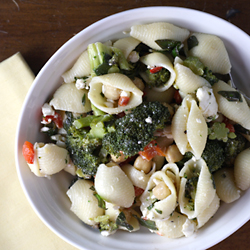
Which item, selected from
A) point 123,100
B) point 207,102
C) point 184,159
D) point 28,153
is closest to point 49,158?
point 28,153

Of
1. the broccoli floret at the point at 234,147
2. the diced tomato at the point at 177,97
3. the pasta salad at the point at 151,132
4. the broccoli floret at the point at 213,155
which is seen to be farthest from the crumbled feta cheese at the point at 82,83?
the broccoli floret at the point at 234,147

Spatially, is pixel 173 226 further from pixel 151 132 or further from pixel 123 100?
pixel 123 100

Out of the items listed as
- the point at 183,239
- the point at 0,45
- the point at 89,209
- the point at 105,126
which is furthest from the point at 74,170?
the point at 0,45

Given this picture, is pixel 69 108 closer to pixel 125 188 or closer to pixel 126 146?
pixel 126 146

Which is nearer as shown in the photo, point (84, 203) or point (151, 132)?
point (151, 132)

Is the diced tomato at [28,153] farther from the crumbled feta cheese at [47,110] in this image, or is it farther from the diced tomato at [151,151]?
the diced tomato at [151,151]

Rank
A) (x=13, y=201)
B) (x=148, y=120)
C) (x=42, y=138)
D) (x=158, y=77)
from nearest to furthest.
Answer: (x=148, y=120), (x=158, y=77), (x=42, y=138), (x=13, y=201)
